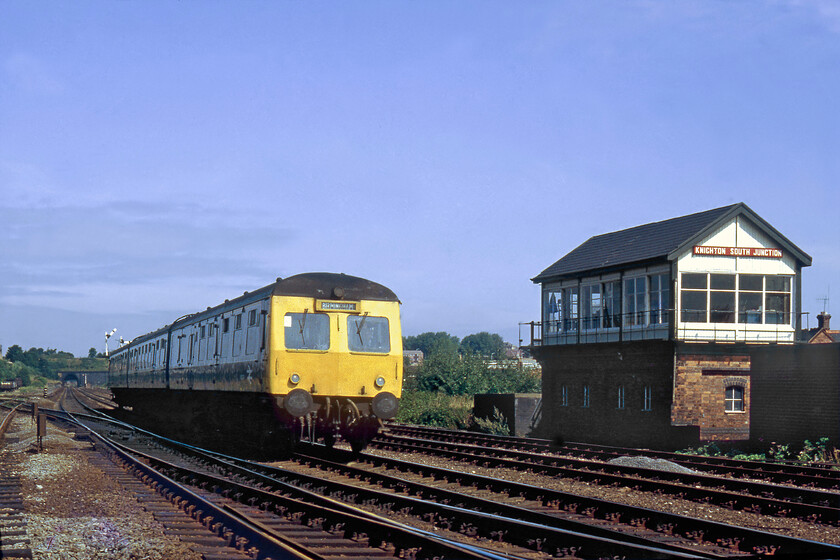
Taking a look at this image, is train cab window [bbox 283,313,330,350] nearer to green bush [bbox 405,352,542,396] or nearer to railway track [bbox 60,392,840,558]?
railway track [bbox 60,392,840,558]

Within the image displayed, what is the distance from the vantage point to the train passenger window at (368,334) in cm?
1528

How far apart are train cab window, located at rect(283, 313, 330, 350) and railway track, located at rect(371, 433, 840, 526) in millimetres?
3582

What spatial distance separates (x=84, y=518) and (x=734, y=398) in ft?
64.3

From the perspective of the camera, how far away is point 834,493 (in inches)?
458

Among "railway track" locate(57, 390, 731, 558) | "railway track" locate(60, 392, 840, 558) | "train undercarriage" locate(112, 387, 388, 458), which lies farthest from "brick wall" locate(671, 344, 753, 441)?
"railway track" locate(57, 390, 731, 558)

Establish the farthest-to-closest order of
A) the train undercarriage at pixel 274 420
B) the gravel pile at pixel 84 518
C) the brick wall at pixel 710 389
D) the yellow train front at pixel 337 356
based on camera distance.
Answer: the brick wall at pixel 710 389
the train undercarriage at pixel 274 420
the yellow train front at pixel 337 356
the gravel pile at pixel 84 518

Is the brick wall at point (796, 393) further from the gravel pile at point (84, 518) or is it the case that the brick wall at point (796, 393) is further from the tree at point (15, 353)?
the tree at point (15, 353)

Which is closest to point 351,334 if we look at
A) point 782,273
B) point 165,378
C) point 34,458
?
point 34,458

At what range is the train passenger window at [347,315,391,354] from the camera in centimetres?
1528

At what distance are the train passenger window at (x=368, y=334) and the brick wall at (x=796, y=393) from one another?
1149cm

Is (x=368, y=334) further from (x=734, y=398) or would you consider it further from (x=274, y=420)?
(x=734, y=398)

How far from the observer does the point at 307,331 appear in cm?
1508

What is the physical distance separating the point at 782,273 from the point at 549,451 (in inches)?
427

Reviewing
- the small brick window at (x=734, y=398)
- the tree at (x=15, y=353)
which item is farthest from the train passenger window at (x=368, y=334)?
the tree at (x=15, y=353)
